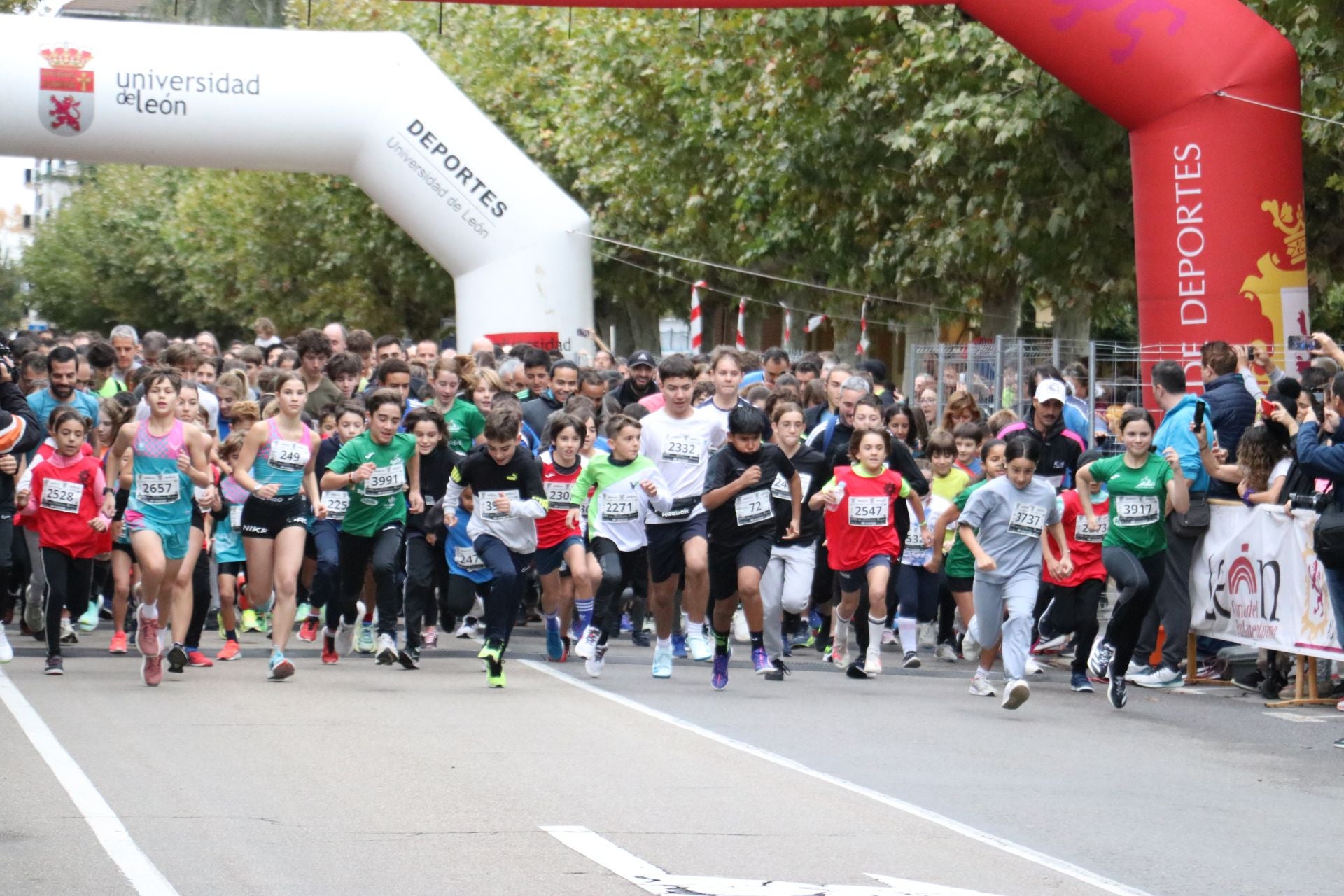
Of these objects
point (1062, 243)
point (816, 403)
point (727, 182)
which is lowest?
point (816, 403)

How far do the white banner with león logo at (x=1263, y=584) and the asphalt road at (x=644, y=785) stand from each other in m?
0.45

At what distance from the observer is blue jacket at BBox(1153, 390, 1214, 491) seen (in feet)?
42.6

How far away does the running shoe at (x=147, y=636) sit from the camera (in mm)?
11719

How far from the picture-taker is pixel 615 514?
41.8 ft

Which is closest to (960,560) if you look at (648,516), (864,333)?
(648,516)

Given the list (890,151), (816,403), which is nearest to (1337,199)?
(890,151)

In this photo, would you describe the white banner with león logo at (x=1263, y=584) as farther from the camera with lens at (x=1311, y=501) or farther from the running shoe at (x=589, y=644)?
the running shoe at (x=589, y=644)

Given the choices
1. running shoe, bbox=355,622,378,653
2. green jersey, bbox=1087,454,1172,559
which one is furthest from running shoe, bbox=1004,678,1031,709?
running shoe, bbox=355,622,378,653

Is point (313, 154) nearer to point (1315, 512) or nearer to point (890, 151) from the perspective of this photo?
point (890, 151)

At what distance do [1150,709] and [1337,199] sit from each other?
29.0 feet

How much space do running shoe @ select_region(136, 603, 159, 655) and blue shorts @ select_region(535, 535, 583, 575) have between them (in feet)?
8.17

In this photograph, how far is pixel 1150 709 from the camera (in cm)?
1209

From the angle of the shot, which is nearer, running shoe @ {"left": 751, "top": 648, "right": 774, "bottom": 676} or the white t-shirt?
the white t-shirt

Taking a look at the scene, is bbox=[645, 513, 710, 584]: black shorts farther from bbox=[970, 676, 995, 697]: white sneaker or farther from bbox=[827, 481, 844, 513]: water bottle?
bbox=[970, 676, 995, 697]: white sneaker
